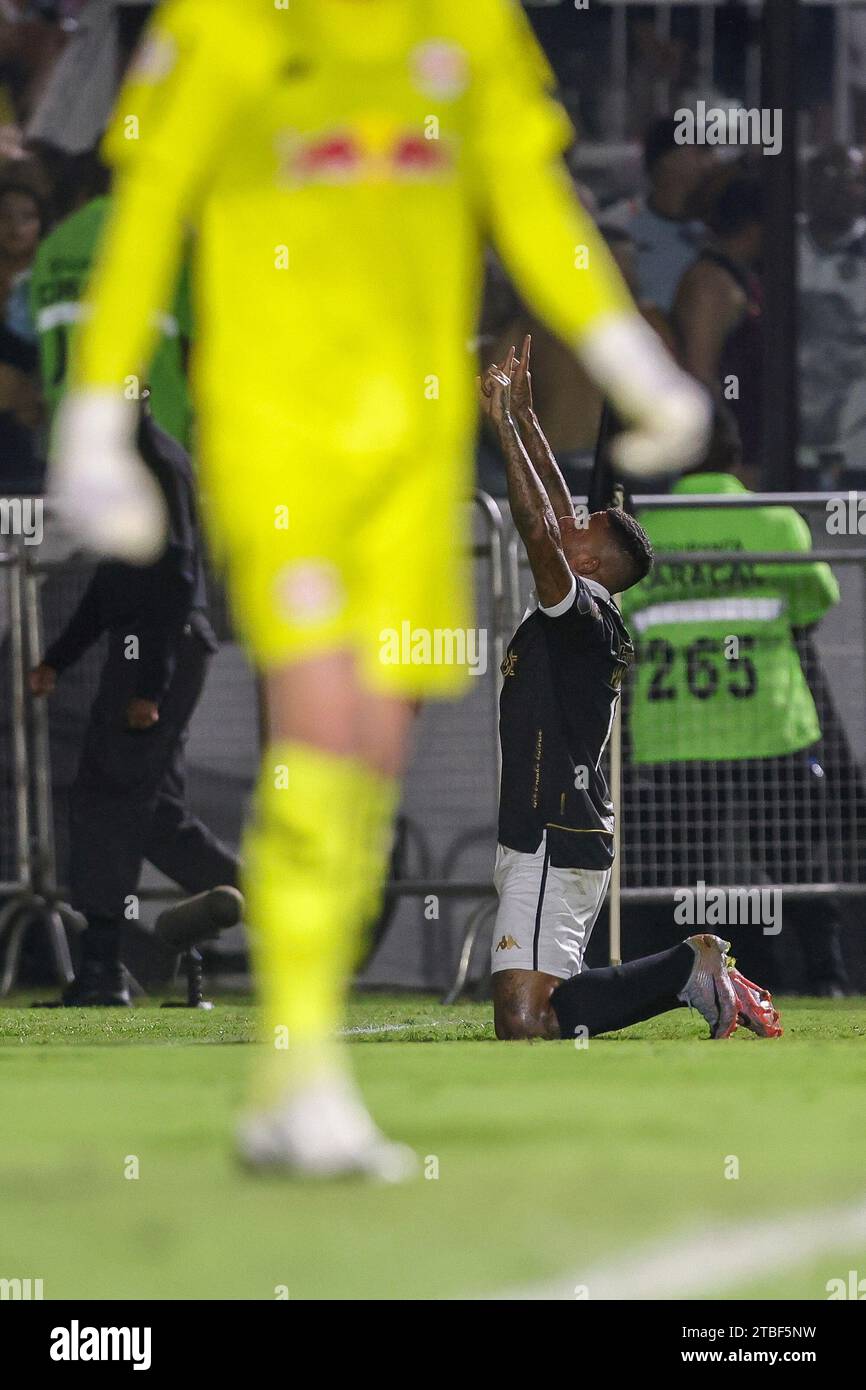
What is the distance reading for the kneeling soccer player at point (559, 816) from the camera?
656 centimetres

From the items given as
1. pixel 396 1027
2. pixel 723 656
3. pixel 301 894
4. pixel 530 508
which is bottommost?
pixel 301 894

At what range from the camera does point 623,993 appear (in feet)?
21.4

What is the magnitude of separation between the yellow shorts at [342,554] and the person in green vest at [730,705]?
5.79 meters

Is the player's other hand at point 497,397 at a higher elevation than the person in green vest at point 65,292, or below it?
below

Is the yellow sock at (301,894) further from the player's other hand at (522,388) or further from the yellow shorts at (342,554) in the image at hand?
the player's other hand at (522,388)

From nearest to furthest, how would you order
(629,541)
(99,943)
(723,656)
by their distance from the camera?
(629,541)
(99,943)
(723,656)

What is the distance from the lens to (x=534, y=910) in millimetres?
6699

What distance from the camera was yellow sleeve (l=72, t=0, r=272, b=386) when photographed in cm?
339

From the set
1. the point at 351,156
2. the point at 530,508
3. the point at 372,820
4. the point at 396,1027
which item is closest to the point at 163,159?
the point at 351,156

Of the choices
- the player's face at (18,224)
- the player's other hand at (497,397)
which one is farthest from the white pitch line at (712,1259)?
the player's face at (18,224)

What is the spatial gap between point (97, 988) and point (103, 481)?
6.05m

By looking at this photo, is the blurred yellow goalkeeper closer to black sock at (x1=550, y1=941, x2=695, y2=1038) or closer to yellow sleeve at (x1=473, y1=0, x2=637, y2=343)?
yellow sleeve at (x1=473, y1=0, x2=637, y2=343)

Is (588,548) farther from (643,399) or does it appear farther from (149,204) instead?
(149,204)
